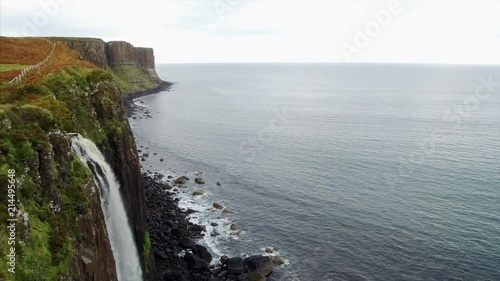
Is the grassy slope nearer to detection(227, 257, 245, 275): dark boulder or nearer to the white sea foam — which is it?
detection(227, 257, 245, 275): dark boulder

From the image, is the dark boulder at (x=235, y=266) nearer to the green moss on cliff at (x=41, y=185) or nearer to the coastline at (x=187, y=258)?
the coastline at (x=187, y=258)

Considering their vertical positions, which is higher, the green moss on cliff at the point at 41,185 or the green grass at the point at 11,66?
the green grass at the point at 11,66

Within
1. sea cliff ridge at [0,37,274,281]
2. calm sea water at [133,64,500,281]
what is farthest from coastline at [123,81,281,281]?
calm sea water at [133,64,500,281]

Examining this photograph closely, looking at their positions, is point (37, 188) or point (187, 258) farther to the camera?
point (187, 258)

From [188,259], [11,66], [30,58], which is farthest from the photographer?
[30,58]

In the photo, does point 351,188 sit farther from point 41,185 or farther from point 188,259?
point 41,185

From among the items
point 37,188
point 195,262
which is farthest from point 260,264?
point 37,188

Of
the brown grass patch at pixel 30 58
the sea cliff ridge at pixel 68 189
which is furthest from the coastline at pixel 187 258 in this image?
the brown grass patch at pixel 30 58
